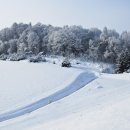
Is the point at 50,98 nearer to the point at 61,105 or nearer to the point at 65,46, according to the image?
the point at 61,105

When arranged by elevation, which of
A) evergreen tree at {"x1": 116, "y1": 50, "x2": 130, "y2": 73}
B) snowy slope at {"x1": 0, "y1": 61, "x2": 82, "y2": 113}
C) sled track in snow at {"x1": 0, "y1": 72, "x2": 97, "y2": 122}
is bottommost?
sled track in snow at {"x1": 0, "y1": 72, "x2": 97, "y2": 122}

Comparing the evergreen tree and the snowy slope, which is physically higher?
the evergreen tree

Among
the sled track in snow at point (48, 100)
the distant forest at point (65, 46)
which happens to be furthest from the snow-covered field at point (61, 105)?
the distant forest at point (65, 46)

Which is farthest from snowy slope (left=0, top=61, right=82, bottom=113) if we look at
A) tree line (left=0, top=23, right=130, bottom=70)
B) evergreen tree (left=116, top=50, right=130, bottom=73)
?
tree line (left=0, top=23, right=130, bottom=70)

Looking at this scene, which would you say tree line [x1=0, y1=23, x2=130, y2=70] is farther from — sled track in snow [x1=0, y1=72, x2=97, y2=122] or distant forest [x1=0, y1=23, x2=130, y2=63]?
sled track in snow [x1=0, y1=72, x2=97, y2=122]

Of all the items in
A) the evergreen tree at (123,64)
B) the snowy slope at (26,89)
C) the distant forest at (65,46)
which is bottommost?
the snowy slope at (26,89)

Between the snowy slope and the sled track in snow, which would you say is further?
the snowy slope

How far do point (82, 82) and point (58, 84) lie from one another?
3.61 meters

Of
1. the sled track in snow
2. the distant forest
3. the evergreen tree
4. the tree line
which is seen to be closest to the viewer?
the sled track in snow

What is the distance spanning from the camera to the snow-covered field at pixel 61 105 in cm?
1121

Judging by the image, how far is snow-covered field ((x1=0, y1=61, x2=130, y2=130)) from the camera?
11.2 m

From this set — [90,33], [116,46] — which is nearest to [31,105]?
[116,46]

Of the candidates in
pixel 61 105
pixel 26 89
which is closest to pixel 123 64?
pixel 26 89

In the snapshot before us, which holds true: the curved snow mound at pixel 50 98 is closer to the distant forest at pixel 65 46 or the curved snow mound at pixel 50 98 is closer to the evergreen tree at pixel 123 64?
the evergreen tree at pixel 123 64
